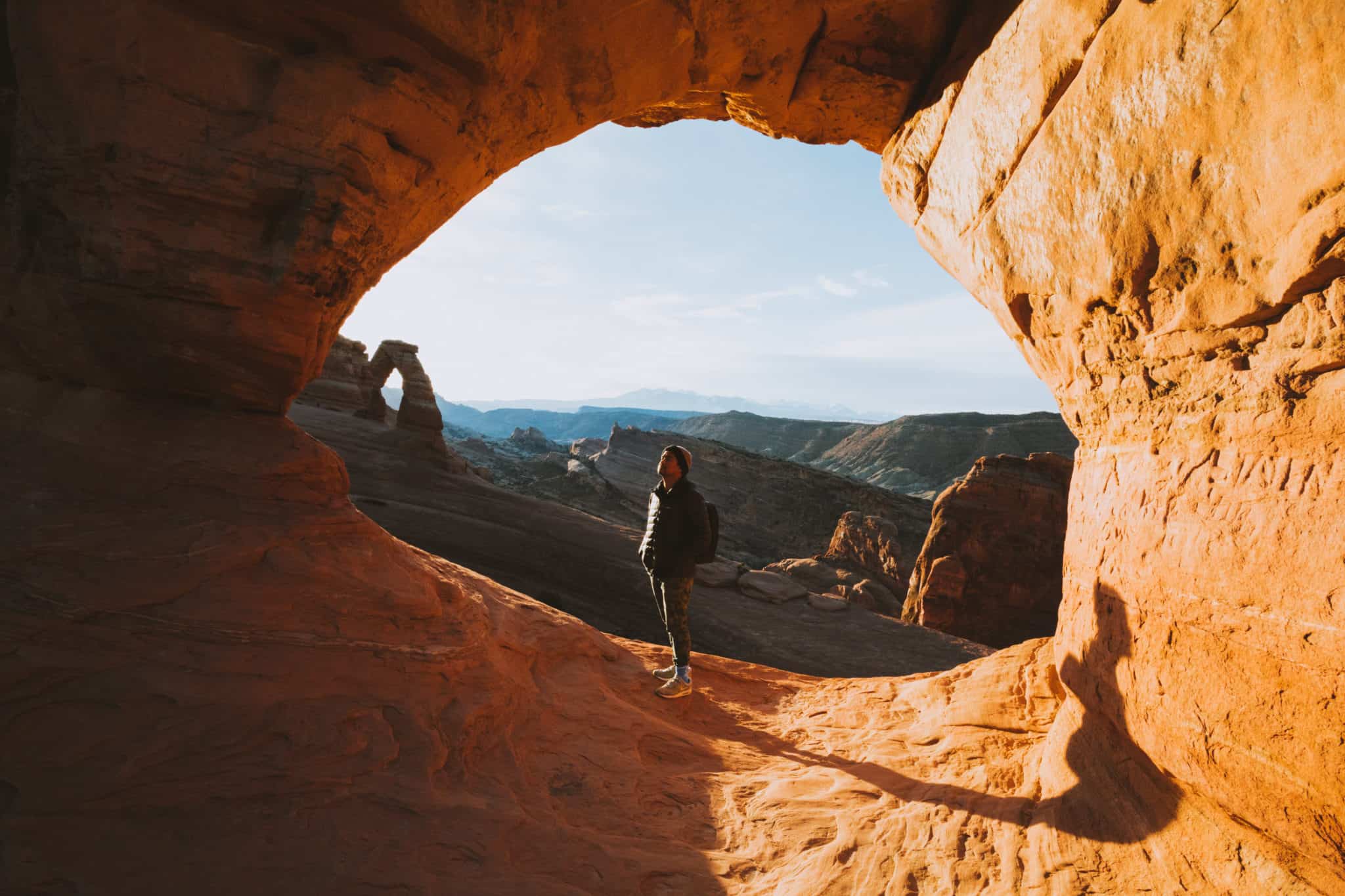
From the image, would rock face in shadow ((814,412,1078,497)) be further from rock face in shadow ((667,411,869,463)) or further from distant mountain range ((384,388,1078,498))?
rock face in shadow ((667,411,869,463))

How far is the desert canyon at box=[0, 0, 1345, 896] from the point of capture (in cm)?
228

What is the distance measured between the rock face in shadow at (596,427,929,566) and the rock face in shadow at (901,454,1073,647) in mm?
12419

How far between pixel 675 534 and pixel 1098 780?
104 inches

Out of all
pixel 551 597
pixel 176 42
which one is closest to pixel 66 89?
pixel 176 42

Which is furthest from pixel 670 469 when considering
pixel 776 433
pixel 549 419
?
pixel 549 419

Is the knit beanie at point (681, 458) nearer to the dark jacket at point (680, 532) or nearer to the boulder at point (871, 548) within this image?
the dark jacket at point (680, 532)

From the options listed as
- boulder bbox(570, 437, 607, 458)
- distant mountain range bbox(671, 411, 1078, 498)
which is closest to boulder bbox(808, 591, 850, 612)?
distant mountain range bbox(671, 411, 1078, 498)

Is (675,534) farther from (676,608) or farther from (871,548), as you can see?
(871,548)

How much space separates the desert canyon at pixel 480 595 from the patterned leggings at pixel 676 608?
391 millimetres

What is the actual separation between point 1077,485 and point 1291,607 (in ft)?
5.53

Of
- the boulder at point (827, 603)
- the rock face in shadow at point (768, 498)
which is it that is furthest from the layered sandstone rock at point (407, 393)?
the rock face in shadow at point (768, 498)

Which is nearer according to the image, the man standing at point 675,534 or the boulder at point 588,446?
Result: the man standing at point 675,534

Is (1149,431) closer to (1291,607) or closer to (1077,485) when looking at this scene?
(1077,485)

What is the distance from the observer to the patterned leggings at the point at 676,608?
4488 millimetres
